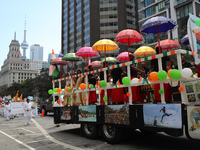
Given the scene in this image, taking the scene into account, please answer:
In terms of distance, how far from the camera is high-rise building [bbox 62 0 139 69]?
65875 mm

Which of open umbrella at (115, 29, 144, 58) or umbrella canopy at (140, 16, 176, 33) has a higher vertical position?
umbrella canopy at (140, 16, 176, 33)

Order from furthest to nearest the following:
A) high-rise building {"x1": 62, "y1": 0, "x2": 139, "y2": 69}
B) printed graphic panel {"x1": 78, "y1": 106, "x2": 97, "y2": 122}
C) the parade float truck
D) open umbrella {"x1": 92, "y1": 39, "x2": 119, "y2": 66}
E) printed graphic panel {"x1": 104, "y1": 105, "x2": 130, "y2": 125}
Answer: high-rise building {"x1": 62, "y1": 0, "x2": 139, "y2": 69} < open umbrella {"x1": 92, "y1": 39, "x2": 119, "y2": 66} < printed graphic panel {"x1": 78, "y1": 106, "x2": 97, "y2": 122} < printed graphic panel {"x1": 104, "y1": 105, "x2": 130, "y2": 125} < the parade float truck

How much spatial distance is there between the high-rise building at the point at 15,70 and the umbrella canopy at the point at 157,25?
135m

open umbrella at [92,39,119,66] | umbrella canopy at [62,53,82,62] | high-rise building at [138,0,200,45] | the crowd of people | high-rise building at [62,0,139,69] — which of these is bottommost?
the crowd of people

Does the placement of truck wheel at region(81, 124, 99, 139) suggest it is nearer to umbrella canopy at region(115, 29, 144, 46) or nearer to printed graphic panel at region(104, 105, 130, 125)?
printed graphic panel at region(104, 105, 130, 125)

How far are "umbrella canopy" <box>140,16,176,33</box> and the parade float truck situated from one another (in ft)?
4.72

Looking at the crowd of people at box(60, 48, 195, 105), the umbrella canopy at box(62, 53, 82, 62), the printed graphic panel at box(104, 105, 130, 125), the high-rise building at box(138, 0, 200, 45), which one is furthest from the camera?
the high-rise building at box(138, 0, 200, 45)

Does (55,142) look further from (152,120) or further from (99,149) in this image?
(152,120)

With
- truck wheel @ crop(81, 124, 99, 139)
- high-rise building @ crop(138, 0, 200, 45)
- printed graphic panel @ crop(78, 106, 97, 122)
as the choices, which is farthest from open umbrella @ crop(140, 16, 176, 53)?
high-rise building @ crop(138, 0, 200, 45)

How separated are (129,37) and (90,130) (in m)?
3.90

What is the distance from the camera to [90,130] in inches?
301

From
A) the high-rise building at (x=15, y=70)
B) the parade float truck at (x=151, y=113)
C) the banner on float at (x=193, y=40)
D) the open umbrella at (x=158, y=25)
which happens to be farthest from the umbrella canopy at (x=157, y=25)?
the high-rise building at (x=15, y=70)

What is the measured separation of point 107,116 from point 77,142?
156 centimetres

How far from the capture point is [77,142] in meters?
7.08
